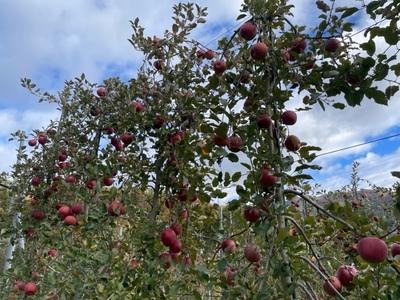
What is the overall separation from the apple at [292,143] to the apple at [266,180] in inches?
6.0

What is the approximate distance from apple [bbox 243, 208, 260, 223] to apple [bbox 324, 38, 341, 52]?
2.21 feet

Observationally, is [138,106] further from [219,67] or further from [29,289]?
[29,289]

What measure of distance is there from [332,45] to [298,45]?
135 mm

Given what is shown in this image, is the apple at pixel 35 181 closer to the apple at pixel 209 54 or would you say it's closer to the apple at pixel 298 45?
the apple at pixel 209 54

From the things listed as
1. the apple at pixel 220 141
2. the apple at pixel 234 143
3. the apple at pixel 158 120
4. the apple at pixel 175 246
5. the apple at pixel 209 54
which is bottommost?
the apple at pixel 175 246

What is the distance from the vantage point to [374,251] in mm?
922

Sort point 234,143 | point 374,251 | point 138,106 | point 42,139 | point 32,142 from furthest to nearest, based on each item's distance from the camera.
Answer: point 32,142 → point 42,139 → point 138,106 → point 234,143 → point 374,251

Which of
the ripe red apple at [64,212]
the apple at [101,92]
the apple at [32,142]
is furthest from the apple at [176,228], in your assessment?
the apple at [32,142]

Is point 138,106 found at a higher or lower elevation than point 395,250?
higher

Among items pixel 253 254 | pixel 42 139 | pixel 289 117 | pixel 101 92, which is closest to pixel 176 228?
pixel 253 254

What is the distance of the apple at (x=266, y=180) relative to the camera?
1126 millimetres

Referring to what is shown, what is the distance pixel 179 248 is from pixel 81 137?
1.48 m

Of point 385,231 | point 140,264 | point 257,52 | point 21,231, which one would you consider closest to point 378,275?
point 385,231

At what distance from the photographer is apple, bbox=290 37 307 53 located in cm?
130
